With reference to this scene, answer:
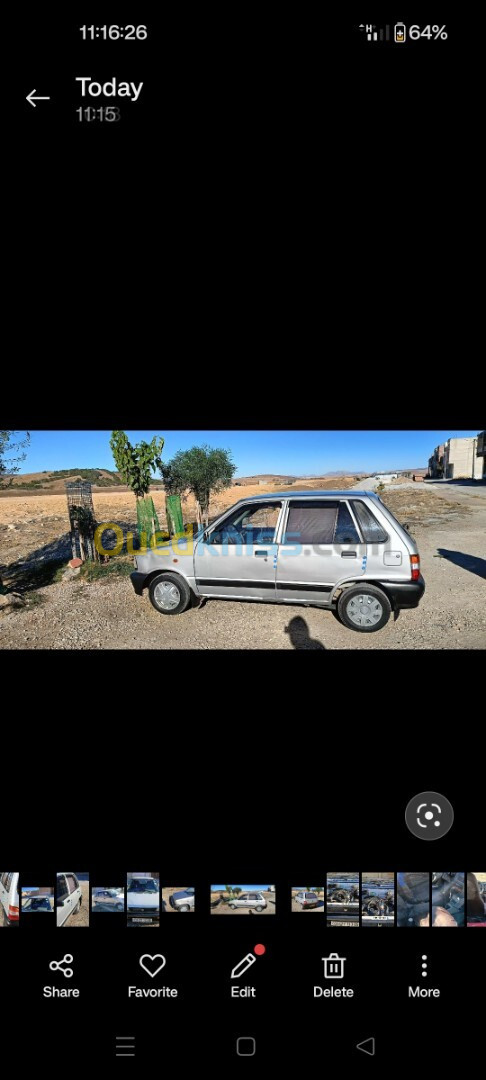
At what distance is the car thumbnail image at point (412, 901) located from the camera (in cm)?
121

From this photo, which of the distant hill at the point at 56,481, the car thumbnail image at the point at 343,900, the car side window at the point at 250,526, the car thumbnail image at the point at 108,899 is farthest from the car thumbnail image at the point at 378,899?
the distant hill at the point at 56,481

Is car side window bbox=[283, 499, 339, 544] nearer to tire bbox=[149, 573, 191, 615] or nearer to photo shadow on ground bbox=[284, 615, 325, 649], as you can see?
photo shadow on ground bbox=[284, 615, 325, 649]

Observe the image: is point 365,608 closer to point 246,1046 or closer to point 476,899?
point 476,899

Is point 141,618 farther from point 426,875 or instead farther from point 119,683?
point 426,875

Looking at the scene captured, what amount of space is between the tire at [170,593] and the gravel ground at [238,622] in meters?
0.07

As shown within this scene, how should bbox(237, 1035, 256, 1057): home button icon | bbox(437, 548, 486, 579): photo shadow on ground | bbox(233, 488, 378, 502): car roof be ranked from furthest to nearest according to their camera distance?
bbox(437, 548, 486, 579): photo shadow on ground
bbox(233, 488, 378, 502): car roof
bbox(237, 1035, 256, 1057): home button icon

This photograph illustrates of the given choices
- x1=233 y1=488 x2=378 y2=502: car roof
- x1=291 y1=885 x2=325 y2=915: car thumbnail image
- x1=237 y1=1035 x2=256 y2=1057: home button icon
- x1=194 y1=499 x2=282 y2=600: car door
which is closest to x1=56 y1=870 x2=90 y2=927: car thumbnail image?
x1=237 y1=1035 x2=256 y2=1057: home button icon

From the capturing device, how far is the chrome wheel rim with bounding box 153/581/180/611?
2.74 meters

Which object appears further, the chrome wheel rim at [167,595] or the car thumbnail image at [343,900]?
the chrome wheel rim at [167,595]

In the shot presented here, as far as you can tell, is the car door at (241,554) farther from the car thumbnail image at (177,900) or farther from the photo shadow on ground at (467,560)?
the photo shadow on ground at (467,560)
